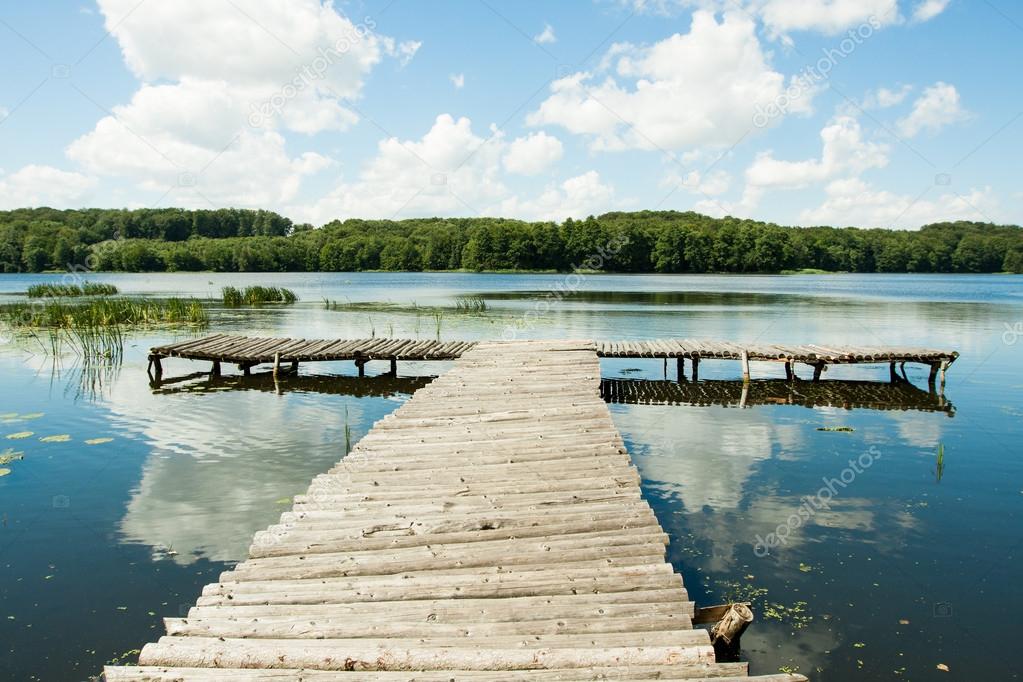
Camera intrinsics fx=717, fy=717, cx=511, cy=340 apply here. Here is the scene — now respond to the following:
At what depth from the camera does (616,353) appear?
62.7 feet

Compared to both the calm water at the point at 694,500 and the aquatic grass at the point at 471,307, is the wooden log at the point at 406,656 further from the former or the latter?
the aquatic grass at the point at 471,307

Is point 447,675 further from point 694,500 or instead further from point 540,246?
point 540,246

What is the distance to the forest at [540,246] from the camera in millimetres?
117375

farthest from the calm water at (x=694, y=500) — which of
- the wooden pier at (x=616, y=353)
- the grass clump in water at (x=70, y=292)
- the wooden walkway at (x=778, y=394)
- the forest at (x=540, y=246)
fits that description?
the forest at (x=540, y=246)

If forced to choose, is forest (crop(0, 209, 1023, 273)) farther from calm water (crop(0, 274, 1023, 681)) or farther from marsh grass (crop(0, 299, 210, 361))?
calm water (crop(0, 274, 1023, 681))

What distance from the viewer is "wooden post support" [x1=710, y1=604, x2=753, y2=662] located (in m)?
5.12

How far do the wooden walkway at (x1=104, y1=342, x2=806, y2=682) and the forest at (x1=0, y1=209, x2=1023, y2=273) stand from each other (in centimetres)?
10545

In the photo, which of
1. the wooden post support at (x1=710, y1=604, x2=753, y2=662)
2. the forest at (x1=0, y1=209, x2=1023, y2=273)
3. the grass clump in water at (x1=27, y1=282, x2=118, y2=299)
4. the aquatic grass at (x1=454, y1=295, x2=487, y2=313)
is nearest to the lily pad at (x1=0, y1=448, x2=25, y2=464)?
the wooden post support at (x1=710, y1=604, x2=753, y2=662)

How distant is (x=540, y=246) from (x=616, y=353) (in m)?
104

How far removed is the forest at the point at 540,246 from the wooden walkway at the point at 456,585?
105m

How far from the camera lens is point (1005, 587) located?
7.30 metres

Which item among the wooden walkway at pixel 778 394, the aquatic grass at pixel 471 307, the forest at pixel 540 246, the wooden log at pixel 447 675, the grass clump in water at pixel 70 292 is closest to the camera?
the wooden log at pixel 447 675

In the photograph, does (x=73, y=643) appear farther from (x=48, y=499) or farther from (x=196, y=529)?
(x=48, y=499)

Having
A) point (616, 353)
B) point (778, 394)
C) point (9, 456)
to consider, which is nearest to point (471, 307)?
point (616, 353)
